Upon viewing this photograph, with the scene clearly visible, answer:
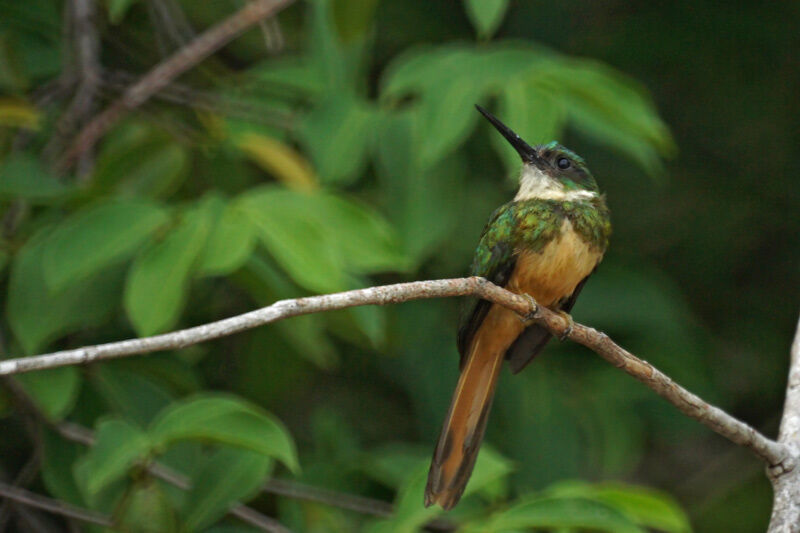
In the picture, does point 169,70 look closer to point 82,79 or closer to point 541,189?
point 82,79

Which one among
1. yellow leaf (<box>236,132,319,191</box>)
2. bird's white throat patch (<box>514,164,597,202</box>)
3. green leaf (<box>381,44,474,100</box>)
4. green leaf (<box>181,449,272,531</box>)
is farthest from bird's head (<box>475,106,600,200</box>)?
green leaf (<box>181,449,272,531</box>)

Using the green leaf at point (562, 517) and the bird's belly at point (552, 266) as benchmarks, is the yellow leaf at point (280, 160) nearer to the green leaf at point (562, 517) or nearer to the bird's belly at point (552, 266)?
the bird's belly at point (552, 266)

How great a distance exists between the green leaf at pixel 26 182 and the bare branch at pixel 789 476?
1744 mm

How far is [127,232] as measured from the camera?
2.49 metres

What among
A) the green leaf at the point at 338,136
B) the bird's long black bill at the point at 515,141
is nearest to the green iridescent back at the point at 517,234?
the bird's long black bill at the point at 515,141

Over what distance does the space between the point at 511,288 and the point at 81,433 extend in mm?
1157

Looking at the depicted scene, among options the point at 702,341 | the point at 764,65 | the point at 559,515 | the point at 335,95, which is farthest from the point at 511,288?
the point at 764,65

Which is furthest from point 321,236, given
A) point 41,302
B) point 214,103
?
point 214,103

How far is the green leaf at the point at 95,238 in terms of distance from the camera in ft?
8.02

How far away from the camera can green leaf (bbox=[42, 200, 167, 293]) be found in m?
2.45

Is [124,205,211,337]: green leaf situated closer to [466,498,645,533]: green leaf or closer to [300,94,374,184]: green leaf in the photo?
[300,94,374,184]: green leaf

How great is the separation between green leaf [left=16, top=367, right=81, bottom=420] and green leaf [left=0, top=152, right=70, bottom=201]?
0.44 metres

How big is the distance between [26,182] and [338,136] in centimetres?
82

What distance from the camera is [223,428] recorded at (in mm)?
2285
